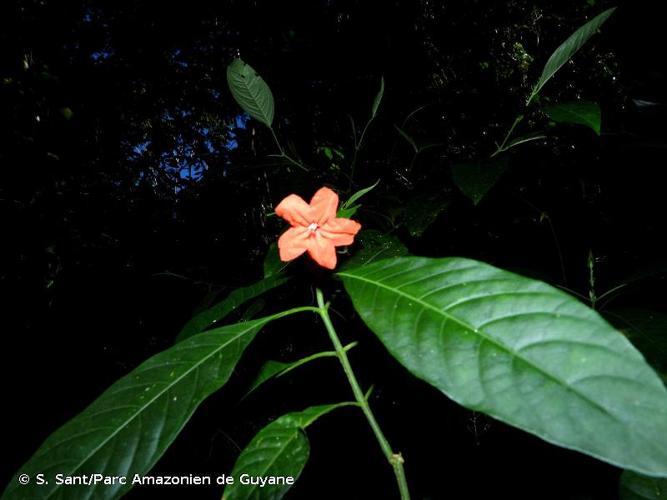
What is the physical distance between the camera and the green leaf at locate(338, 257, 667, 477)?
0.37 m

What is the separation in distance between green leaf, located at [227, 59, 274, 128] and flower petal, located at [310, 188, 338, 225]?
1.39 feet

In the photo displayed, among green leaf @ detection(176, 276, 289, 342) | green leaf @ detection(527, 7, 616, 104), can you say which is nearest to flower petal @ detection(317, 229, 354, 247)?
green leaf @ detection(176, 276, 289, 342)

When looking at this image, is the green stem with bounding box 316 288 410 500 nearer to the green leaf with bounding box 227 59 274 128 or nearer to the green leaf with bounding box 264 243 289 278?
the green leaf with bounding box 264 243 289 278

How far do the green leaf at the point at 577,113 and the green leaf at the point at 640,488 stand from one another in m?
0.70

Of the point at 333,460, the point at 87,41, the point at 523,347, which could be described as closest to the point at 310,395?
the point at 333,460

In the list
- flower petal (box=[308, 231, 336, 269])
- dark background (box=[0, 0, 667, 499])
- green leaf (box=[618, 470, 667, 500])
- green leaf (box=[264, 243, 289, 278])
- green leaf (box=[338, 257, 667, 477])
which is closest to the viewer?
green leaf (box=[338, 257, 667, 477])

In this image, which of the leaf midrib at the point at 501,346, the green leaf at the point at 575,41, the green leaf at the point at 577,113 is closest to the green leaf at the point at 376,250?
the leaf midrib at the point at 501,346

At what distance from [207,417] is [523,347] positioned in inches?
37.1

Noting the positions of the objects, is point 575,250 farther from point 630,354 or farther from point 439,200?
point 630,354

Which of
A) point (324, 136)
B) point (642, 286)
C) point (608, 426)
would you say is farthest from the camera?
point (324, 136)

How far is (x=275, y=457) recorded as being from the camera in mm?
739

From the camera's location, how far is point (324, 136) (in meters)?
3.06

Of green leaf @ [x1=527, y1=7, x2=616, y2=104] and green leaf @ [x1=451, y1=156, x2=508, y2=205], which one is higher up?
green leaf @ [x1=527, y1=7, x2=616, y2=104]

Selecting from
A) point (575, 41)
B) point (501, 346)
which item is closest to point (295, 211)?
point (501, 346)
